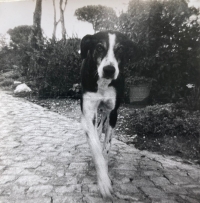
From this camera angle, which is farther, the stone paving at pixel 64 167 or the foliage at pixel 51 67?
the foliage at pixel 51 67

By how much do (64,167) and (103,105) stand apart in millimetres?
561

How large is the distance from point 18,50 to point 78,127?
0.89 m

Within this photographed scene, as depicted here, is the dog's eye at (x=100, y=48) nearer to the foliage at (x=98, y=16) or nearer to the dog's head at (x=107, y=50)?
the dog's head at (x=107, y=50)

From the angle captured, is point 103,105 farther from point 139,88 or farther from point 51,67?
point 51,67

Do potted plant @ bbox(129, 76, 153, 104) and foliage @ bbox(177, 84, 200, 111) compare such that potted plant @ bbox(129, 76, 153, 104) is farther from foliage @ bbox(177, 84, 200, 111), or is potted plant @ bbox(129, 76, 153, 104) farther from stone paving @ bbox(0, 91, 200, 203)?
stone paving @ bbox(0, 91, 200, 203)

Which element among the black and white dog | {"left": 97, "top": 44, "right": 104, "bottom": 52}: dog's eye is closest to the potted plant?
the black and white dog

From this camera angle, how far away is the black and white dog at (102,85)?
5.53 feet

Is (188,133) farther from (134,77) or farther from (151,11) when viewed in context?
(151,11)

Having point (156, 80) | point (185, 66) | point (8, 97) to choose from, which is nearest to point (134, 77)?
point (156, 80)

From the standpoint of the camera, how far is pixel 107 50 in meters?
1.69

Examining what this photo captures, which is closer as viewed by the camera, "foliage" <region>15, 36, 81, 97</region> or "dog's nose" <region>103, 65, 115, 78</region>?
"dog's nose" <region>103, 65, 115, 78</region>

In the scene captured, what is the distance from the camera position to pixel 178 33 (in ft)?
6.11

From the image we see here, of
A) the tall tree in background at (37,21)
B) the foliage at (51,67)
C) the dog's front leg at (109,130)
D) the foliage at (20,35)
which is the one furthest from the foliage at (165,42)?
the foliage at (20,35)

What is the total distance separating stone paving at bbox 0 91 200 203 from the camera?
159 centimetres
